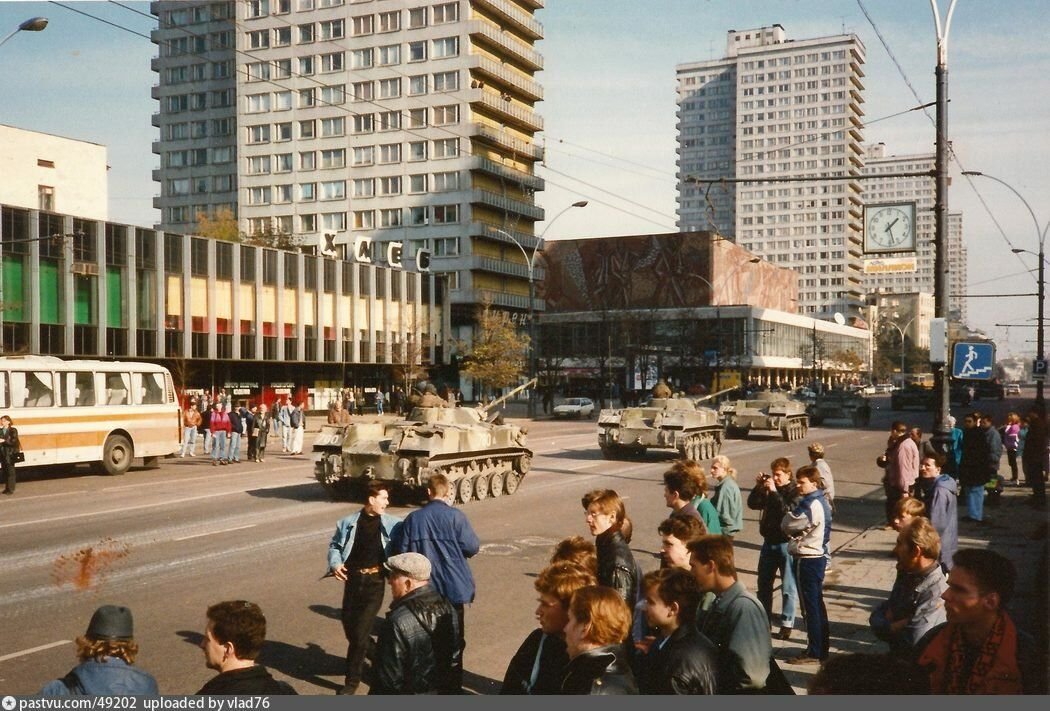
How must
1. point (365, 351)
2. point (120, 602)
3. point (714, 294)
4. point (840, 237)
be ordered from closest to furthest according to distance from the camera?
point (120, 602)
point (365, 351)
point (714, 294)
point (840, 237)

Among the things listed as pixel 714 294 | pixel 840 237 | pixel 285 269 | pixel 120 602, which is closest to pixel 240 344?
pixel 285 269

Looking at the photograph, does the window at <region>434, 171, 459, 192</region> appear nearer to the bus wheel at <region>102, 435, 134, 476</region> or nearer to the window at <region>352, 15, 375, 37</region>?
the window at <region>352, 15, 375, 37</region>

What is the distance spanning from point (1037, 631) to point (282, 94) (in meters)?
84.3

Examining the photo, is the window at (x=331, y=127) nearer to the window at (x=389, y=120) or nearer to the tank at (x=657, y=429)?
the window at (x=389, y=120)

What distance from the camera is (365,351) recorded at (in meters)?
57.2

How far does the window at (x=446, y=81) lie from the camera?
262 feet

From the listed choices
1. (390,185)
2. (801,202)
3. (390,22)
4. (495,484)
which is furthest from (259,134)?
(495,484)

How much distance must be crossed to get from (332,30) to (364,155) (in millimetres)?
10717

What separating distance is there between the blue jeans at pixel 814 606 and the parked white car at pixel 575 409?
49994 mm

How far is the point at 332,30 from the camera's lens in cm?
8250

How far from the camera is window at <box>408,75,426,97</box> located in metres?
81.1

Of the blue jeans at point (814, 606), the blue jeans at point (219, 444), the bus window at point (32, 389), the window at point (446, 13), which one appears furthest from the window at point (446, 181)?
the blue jeans at point (814, 606)

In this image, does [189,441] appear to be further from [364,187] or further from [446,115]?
[364,187]

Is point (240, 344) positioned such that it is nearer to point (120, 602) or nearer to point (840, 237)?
point (120, 602)
